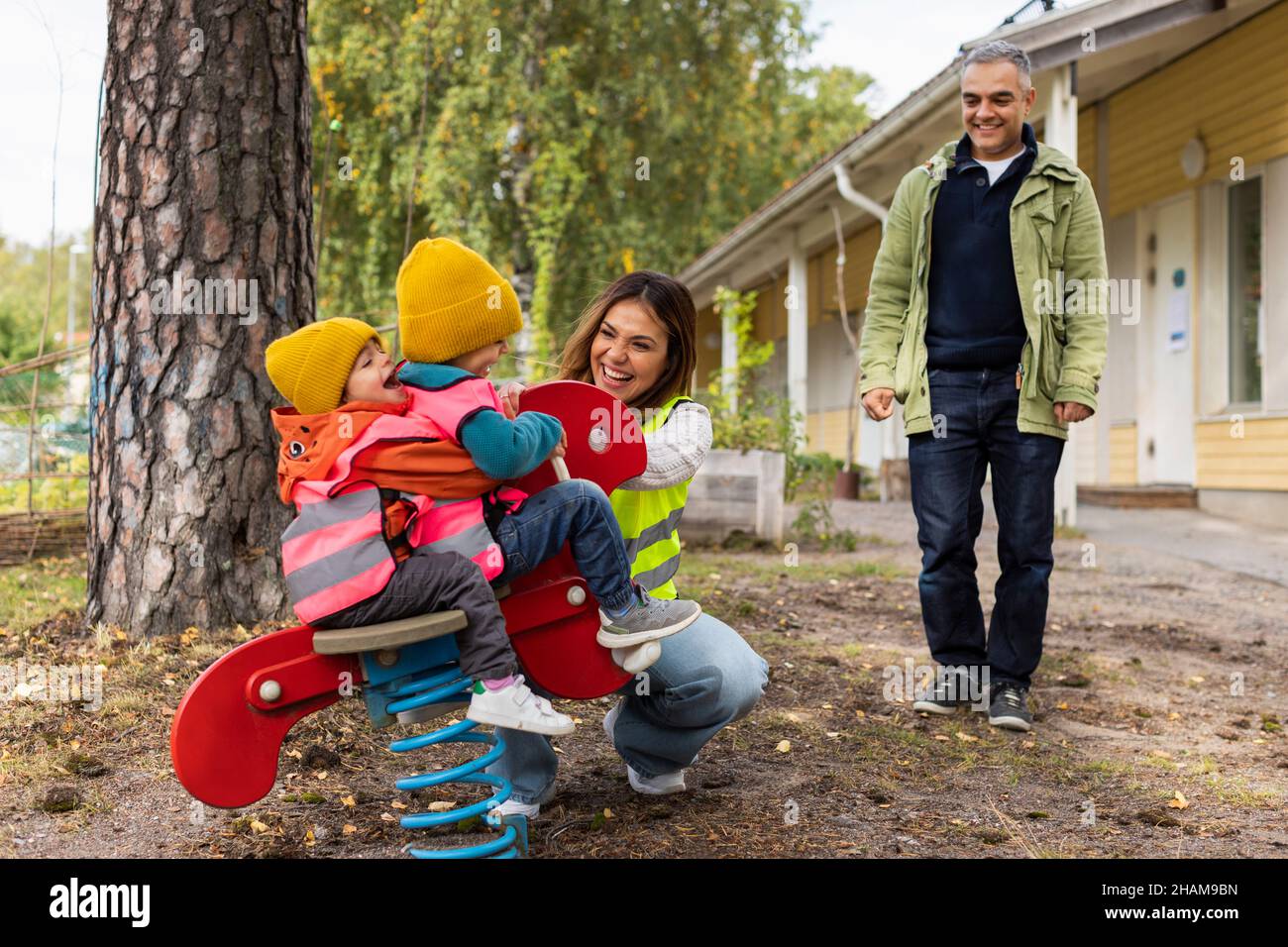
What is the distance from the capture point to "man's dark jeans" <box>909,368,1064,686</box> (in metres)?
3.94

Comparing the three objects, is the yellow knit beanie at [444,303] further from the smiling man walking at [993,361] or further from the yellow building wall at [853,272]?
the yellow building wall at [853,272]

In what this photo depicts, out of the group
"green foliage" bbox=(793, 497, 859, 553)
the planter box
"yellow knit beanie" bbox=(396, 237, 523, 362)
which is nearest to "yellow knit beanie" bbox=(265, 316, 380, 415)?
"yellow knit beanie" bbox=(396, 237, 523, 362)

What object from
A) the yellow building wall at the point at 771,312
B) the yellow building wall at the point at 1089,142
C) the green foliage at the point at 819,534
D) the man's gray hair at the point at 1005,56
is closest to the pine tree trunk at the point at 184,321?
the man's gray hair at the point at 1005,56

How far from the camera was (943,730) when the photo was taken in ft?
12.7

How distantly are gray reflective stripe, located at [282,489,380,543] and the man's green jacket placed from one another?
237 centimetres

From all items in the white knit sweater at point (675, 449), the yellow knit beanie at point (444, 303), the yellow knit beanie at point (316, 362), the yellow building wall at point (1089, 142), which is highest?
the yellow building wall at point (1089, 142)

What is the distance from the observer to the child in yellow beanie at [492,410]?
2221 millimetres

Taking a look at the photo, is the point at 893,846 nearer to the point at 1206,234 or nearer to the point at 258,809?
the point at 258,809

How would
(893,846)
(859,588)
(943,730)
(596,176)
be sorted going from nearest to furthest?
(893,846)
(943,730)
(859,588)
(596,176)

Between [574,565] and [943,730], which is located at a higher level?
[574,565]

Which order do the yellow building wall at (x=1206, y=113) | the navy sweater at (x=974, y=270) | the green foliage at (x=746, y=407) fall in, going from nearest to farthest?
the navy sweater at (x=974, y=270), the green foliage at (x=746, y=407), the yellow building wall at (x=1206, y=113)

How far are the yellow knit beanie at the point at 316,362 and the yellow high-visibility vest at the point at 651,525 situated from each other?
32.3 inches

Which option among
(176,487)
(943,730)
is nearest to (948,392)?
(943,730)
